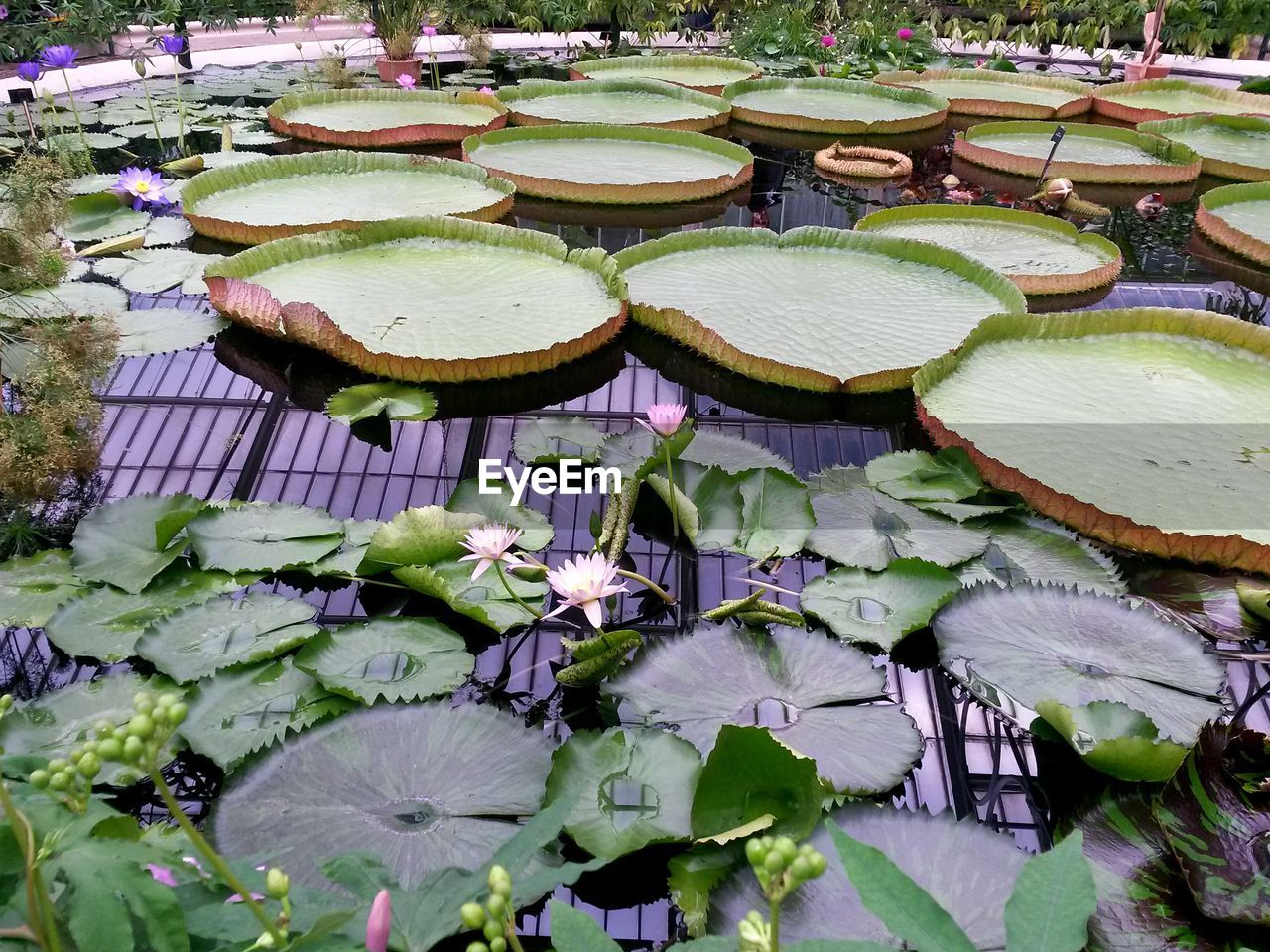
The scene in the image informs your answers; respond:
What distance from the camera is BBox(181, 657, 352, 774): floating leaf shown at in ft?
4.26

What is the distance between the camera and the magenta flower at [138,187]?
3.32 meters

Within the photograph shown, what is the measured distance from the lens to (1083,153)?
467cm

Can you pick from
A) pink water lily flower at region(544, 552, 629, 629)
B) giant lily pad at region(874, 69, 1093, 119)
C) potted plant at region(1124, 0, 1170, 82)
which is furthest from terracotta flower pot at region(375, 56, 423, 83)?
pink water lily flower at region(544, 552, 629, 629)

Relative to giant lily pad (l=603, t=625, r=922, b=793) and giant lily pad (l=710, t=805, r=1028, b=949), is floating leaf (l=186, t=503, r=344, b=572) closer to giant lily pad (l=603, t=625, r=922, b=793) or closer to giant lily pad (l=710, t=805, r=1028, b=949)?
giant lily pad (l=603, t=625, r=922, b=793)

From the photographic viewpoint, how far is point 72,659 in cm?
149

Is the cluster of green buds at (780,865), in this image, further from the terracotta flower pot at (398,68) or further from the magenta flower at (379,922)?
the terracotta flower pot at (398,68)

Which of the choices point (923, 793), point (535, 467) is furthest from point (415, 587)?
point (923, 793)

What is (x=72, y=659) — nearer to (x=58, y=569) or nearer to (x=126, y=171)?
(x=58, y=569)

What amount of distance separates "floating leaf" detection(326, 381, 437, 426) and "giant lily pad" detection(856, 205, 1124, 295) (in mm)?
1765

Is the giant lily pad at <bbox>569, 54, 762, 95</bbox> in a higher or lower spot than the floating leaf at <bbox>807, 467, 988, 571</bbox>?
higher

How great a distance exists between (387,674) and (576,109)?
166 inches

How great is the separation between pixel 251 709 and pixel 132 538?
52 cm

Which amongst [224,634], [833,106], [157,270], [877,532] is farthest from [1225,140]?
[224,634]

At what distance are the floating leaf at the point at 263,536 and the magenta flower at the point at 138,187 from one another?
209 cm
